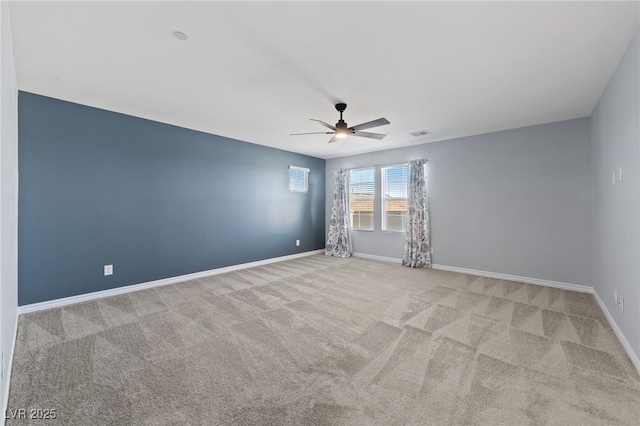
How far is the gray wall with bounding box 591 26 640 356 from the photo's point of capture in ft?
6.97

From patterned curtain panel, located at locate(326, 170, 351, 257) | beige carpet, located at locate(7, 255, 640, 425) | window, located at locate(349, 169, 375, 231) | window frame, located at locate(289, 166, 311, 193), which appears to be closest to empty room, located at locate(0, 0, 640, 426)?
beige carpet, located at locate(7, 255, 640, 425)

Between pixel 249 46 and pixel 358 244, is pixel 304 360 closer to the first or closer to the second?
pixel 249 46

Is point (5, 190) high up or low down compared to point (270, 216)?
up

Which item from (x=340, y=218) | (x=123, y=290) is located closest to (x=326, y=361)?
(x=123, y=290)

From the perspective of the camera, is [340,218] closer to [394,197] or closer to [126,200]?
[394,197]

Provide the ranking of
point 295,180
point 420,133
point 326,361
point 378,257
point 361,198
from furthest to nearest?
point 361,198
point 295,180
point 378,257
point 420,133
point 326,361

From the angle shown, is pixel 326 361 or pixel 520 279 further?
pixel 520 279

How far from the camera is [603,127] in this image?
312 cm

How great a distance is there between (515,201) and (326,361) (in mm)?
4281

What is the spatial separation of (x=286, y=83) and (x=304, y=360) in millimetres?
2752

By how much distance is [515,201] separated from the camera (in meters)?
4.44

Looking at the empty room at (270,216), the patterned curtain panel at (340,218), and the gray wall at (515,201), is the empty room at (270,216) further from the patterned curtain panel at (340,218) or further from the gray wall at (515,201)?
the patterned curtain panel at (340,218)

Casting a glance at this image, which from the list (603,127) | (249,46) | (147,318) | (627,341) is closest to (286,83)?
(249,46)

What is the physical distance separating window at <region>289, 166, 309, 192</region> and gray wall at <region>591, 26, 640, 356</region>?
16.9 ft
